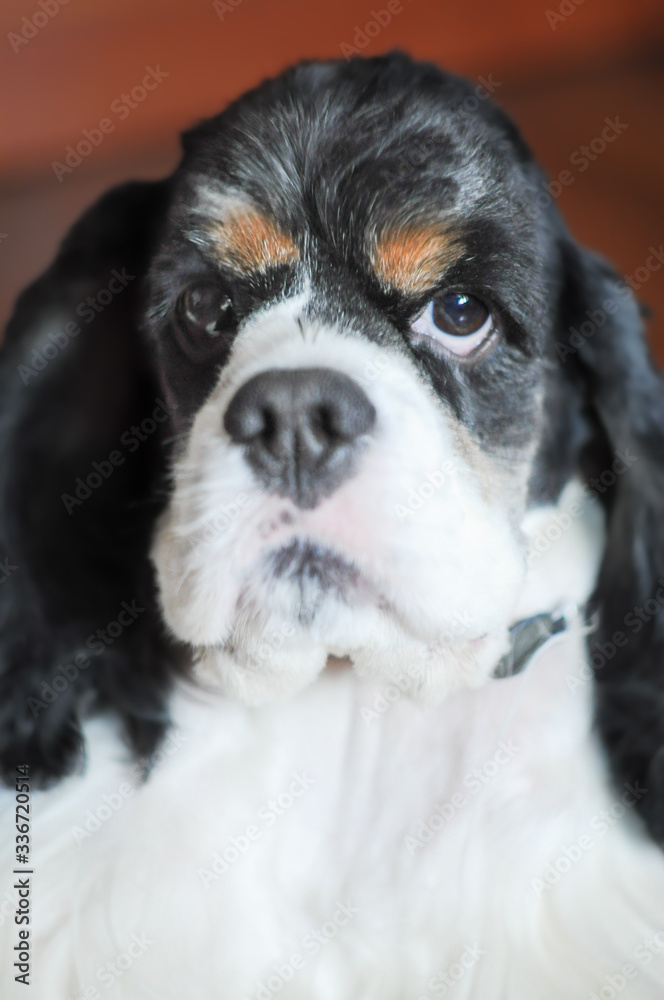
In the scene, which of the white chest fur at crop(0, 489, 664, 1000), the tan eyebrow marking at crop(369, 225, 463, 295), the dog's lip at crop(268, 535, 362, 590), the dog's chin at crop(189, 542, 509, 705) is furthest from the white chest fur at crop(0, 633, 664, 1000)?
the tan eyebrow marking at crop(369, 225, 463, 295)

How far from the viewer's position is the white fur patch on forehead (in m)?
0.87

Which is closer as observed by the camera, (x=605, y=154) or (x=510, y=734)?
(x=510, y=734)

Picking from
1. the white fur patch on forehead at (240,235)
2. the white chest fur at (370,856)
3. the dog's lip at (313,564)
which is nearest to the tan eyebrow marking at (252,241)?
the white fur patch on forehead at (240,235)

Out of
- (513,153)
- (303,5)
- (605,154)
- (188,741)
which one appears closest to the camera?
(513,153)

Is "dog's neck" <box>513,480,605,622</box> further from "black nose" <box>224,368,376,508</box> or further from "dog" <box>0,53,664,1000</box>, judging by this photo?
"black nose" <box>224,368,376,508</box>

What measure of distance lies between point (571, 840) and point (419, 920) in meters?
0.19

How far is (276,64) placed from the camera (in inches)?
50.6

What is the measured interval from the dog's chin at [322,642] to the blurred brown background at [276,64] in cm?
74

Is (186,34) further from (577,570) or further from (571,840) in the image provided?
(571,840)

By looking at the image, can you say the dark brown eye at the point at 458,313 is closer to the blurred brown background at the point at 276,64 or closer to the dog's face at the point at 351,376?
the dog's face at the point at 351,376

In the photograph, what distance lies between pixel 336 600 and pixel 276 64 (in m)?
0.84

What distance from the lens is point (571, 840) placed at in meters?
1.05

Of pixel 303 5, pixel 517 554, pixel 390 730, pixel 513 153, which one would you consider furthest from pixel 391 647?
pixel 303 5

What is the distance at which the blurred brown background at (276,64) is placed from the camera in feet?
4.57
